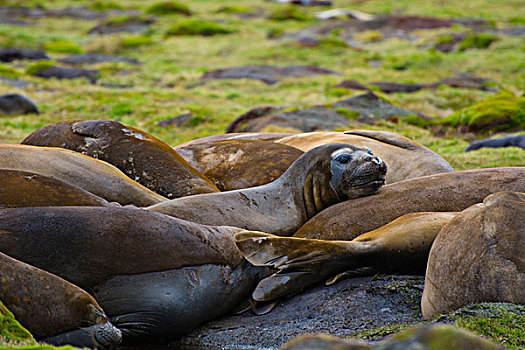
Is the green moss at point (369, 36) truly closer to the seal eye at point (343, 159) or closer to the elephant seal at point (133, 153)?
the elephant seal at point (133, 153)

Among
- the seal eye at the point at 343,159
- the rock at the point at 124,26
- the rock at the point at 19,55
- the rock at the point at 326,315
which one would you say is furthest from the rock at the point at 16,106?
the rock at the point at 124,26

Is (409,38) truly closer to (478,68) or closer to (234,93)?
(478,68)

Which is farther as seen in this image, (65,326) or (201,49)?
(201,49)

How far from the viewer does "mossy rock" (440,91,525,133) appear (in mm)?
15734

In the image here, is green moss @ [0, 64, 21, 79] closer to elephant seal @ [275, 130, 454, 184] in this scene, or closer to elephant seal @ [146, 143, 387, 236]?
elephant seal @ [275, 130, 454, 184]

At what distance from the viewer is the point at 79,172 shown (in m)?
6.35

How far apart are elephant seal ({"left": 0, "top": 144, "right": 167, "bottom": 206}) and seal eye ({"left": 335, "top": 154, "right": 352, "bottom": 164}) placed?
190 centimetres

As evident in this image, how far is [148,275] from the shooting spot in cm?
444

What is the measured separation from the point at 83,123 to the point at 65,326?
4331 mm

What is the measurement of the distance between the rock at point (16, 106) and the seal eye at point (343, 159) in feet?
42.3

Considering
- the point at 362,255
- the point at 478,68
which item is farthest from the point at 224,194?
the point at 478,68

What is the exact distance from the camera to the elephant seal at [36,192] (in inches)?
201

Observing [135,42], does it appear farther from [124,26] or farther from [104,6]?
[104,6]

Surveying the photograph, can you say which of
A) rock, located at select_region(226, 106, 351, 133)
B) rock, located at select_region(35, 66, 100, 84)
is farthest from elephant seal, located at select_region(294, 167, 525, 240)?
rock, located at select_region(35, 66, 100, 84)
